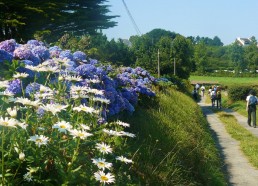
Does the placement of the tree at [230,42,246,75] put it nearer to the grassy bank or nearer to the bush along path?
the bush along path

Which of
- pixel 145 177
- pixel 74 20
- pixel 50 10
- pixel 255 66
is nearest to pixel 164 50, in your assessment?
pixel 74 20

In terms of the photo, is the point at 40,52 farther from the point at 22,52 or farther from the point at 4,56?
the point at 4,56

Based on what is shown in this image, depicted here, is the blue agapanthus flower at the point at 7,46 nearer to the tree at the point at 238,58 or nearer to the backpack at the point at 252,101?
the backpack at the point at 252,101

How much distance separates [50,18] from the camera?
24984 mm

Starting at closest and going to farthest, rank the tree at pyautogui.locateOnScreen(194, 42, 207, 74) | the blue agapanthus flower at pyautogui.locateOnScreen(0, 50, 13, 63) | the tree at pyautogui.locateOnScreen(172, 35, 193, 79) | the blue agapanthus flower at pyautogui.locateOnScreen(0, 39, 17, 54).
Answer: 1. the blue agapanthus flower at pyautogui.locateOnScreen(0, 50, 13, 63)
2. the blue agapanthus flower at pyautogui.locateOnScreen(0, 39, 17, 54)
3. the tree at pyautogui.locateOnScreen(172, 35, 193, 79)
4. the tree at pyautogui.locateOnScreen(194, 42, 207, 74)

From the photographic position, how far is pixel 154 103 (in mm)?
9469

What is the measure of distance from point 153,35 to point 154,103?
106140 mm

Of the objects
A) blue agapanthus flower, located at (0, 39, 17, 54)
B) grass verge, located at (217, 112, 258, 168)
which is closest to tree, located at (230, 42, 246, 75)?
grass verge, located at (217, 112, 258, 168)

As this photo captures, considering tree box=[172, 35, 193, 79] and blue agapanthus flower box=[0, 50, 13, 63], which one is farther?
tree box=[172, 35, 193, 79]

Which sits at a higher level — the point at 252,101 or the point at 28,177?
the point at 28,177

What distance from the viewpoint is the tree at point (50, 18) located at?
22.3 meters

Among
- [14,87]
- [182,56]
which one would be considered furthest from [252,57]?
[14,87]

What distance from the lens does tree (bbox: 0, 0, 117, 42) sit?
22266 mm

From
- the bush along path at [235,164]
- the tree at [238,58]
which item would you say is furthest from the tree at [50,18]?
the tree at [238,58]
